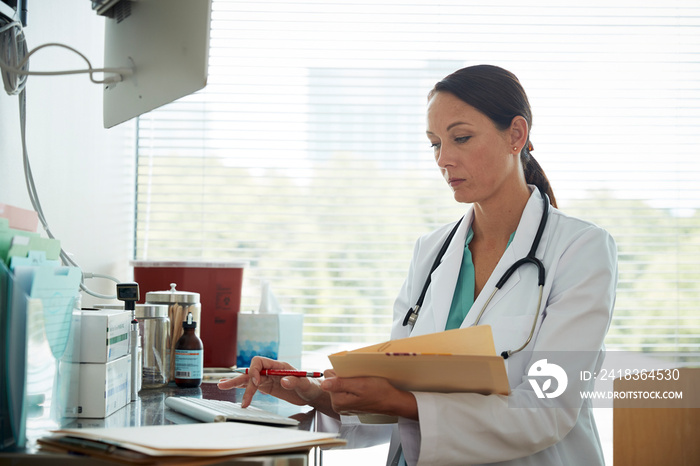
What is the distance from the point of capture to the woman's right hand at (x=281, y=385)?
1236mm

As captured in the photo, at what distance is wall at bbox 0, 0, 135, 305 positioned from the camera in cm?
141

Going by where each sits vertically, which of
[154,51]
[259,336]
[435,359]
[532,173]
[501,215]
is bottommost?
[259,336]

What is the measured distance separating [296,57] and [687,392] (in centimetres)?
186

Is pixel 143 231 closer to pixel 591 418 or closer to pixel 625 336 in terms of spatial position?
pixel 591 418

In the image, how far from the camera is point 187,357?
143 centimetres

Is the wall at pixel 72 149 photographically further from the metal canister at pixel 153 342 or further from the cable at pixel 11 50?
the metal canister at pixel 153 342

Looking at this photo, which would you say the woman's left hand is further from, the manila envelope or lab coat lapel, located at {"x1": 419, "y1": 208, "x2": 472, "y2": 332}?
lab coat lapel, located at {"x1": 419, "y1": 208, "x2": 472, "y2": 332}

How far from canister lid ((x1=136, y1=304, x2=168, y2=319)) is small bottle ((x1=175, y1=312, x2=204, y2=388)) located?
0.06m

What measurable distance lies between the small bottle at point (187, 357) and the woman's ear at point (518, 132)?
36.9 inches

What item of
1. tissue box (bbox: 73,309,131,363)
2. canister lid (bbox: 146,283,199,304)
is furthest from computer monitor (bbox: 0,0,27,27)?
canister lid (bbox: 146,283,199,304)

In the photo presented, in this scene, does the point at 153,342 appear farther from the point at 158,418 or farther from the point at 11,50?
the point at 11,50

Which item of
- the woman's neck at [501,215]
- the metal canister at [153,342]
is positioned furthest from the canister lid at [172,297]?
the woman's neck at [501,215]

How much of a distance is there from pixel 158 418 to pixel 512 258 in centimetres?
88

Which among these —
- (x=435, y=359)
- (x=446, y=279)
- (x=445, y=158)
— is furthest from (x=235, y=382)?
(x=445, y=158)
